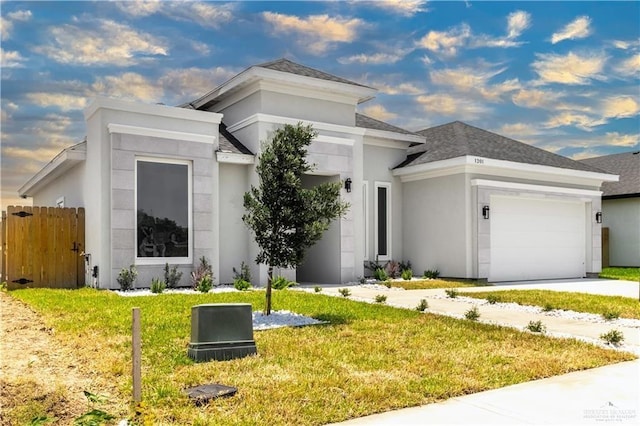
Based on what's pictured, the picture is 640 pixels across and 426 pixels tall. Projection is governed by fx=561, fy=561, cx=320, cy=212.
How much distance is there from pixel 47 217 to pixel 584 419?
14.3m

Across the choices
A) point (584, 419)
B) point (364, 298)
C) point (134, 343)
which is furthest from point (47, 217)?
point (584, 419)

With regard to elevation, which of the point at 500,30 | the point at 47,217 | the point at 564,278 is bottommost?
the point at 564,278

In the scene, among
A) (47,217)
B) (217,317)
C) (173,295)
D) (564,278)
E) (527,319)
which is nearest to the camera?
(217,317)

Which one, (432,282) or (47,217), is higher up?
(47,217)

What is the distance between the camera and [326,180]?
696 inches

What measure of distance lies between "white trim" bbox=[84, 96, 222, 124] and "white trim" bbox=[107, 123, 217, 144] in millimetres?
410

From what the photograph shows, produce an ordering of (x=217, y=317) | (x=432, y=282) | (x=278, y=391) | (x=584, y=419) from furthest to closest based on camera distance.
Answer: (x=432, y=282), (x=217, y=317), (x=278, y=391), (x=584, y=419)

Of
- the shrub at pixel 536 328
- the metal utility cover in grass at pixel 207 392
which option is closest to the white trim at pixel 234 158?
the shrub at pixel 536 328

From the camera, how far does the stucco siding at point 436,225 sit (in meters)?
18.2

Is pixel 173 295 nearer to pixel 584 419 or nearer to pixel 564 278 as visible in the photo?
pixel 584 419

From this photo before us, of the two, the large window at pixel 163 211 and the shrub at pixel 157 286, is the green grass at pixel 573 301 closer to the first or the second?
the shrub at pixel 157 286

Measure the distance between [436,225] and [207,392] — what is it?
14520mm

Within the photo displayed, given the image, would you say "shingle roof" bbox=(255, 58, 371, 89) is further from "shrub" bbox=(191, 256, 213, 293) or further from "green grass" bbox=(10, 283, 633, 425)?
"green grass" bbox=(10, 283, 633, 425)

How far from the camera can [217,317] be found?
7.09 metres
